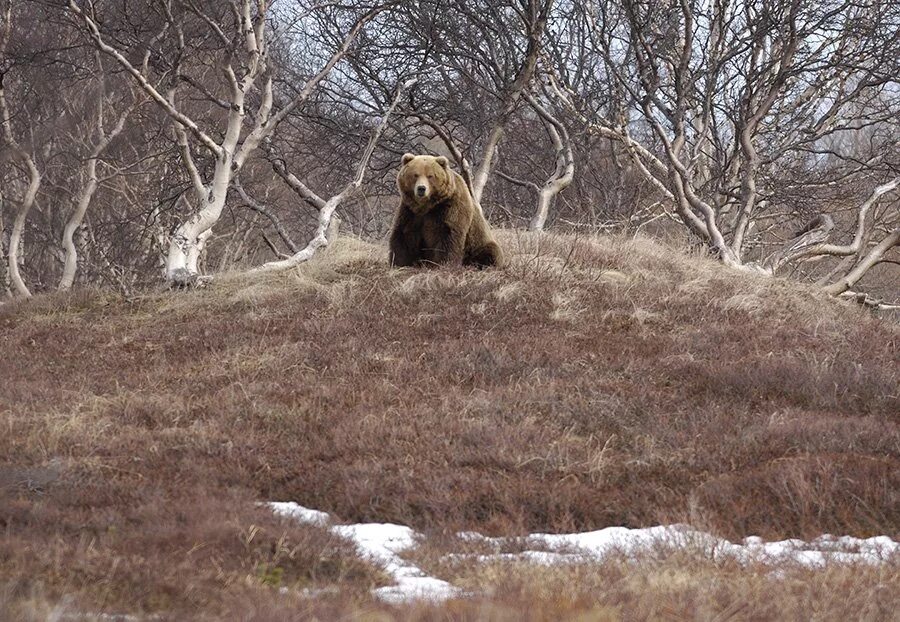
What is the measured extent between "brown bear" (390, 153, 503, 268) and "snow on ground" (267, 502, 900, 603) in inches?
252

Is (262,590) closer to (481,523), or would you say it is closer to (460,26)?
(481,523)

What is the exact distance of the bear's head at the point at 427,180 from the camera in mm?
11594

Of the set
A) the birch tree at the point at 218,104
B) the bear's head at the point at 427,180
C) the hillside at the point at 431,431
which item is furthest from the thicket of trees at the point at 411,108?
the hillside at the point at 431,431

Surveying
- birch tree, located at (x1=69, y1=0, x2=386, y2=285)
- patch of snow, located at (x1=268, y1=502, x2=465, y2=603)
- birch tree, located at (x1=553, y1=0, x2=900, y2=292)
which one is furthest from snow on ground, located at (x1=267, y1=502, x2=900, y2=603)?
birch tree, located at (x1=553, y1=0, x2=900, y2=292)

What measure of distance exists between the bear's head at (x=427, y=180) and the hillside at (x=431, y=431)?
35.0 inches

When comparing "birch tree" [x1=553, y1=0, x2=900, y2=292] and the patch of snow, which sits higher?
"birch tree" [x1=553, y1=0, x2=900, y2=292]

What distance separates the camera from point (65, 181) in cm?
2225

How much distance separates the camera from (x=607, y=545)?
5383 millimetres

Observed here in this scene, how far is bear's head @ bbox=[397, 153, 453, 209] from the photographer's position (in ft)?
38.0

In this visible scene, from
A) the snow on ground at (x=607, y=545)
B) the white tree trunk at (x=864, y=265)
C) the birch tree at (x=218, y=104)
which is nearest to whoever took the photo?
the snow on ground at (x=607, y=545)

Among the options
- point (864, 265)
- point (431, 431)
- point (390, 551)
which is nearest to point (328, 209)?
point (431, 431)

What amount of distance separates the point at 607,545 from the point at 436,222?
23.6 feet

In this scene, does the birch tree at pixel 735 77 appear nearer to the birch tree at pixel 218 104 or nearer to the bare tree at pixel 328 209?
the bare tree at pixel 328 209

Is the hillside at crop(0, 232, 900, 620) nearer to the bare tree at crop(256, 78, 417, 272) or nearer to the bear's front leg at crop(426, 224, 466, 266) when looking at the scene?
the bear's front leg at crop(426, 224, 466, 266)
